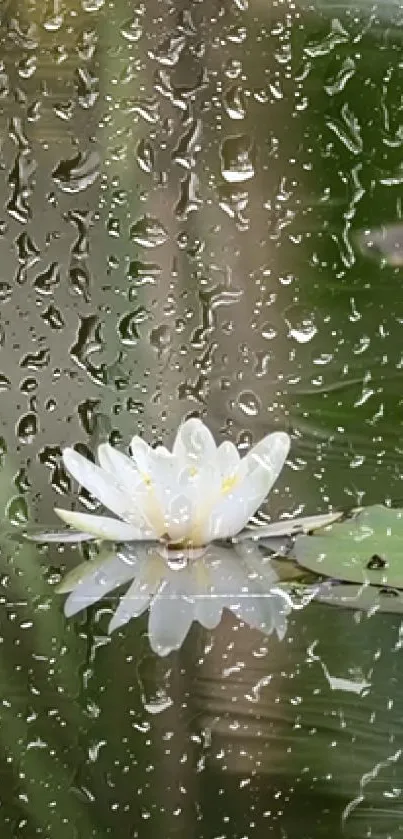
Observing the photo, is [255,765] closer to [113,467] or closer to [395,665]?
[395,665]

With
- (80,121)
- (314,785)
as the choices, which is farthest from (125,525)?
(80,121)

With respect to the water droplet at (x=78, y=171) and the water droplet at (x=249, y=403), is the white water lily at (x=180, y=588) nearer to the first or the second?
the water droplet at (x=249, y=403)

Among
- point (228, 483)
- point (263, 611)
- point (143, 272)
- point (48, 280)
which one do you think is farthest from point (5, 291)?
point (263, 611)

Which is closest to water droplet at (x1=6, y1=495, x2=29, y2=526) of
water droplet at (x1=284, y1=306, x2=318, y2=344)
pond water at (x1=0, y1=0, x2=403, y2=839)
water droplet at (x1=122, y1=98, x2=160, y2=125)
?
pond water at (x1=0, y1=0, x2=403, y2=839)

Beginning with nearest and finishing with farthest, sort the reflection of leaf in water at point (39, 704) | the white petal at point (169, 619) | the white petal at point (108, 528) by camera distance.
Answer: the reflection of leaf in water at point (39, 704)
the white petal at point (169, 619)
the white petal at point (108, 528)

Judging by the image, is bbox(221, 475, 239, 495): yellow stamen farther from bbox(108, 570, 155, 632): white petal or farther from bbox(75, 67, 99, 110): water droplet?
bbox(75, 67, 99, 110): water droplet

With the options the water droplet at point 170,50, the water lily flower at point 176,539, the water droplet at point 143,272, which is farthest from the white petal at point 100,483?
the water droplet at point 170,50
